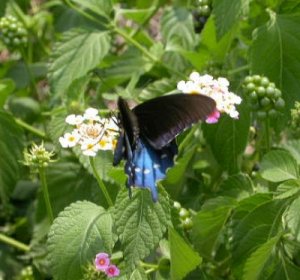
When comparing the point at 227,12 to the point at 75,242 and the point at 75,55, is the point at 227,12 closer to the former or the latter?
the point at 75,55

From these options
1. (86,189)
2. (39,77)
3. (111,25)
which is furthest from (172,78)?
(39,77)

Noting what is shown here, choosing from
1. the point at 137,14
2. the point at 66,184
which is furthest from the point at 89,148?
the point at 137,14

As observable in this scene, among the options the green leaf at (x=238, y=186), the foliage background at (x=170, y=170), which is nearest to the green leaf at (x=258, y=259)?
the foliage background at (x=170, y=170)

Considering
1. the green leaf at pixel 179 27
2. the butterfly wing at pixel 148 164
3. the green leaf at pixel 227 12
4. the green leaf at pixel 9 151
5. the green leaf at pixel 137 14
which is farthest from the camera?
the green leaf at pixel 179 27

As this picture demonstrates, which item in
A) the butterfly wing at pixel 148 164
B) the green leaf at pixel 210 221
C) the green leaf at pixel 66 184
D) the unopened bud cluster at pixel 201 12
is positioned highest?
the unopened bud cluster at pixel 201 12

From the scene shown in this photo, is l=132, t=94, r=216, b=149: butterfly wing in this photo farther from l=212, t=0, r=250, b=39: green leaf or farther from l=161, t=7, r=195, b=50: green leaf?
l=161, t=7, r=195, b=50: green leaf

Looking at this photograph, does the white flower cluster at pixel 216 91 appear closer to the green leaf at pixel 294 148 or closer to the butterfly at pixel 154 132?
the butterfly at pixel 154 132

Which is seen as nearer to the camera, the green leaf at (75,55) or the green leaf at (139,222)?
the green leaf at (139,222)
